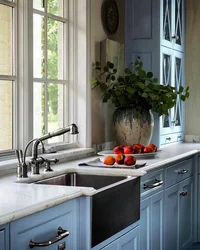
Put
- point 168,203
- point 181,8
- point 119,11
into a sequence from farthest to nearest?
1. point 181,8
2. point 119,11
3. point 168,203

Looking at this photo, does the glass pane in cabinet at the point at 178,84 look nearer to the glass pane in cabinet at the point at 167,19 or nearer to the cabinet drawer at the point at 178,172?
the glass pane in cabinet at the point at 167,19

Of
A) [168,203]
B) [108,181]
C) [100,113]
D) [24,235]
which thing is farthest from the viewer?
[100,113]

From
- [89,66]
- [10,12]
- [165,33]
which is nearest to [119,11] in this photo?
[165,33]

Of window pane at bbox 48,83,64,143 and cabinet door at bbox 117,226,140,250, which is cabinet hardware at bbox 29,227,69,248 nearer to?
cabinet door at bbox 117,226,140,250

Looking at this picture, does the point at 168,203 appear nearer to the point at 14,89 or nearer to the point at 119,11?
the point at 14,89

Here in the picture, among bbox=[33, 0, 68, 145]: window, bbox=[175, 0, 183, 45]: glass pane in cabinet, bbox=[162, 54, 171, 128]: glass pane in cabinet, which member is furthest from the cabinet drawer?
bbox=[175, 0, 183, 45]: glass pane in cabinet

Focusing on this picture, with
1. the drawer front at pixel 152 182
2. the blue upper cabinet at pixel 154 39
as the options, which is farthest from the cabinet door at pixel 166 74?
the drawer front at pixel 152 182

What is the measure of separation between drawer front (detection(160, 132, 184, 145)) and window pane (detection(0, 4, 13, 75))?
72.1 inches

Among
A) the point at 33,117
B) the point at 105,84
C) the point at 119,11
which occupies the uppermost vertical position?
the point at 119,11

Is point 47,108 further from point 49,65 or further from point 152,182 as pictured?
point 152,182

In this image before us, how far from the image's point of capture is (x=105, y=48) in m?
3.97

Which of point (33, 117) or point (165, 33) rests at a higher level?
point (165, 33)

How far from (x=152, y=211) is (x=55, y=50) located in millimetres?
1335

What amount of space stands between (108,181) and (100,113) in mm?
1017
